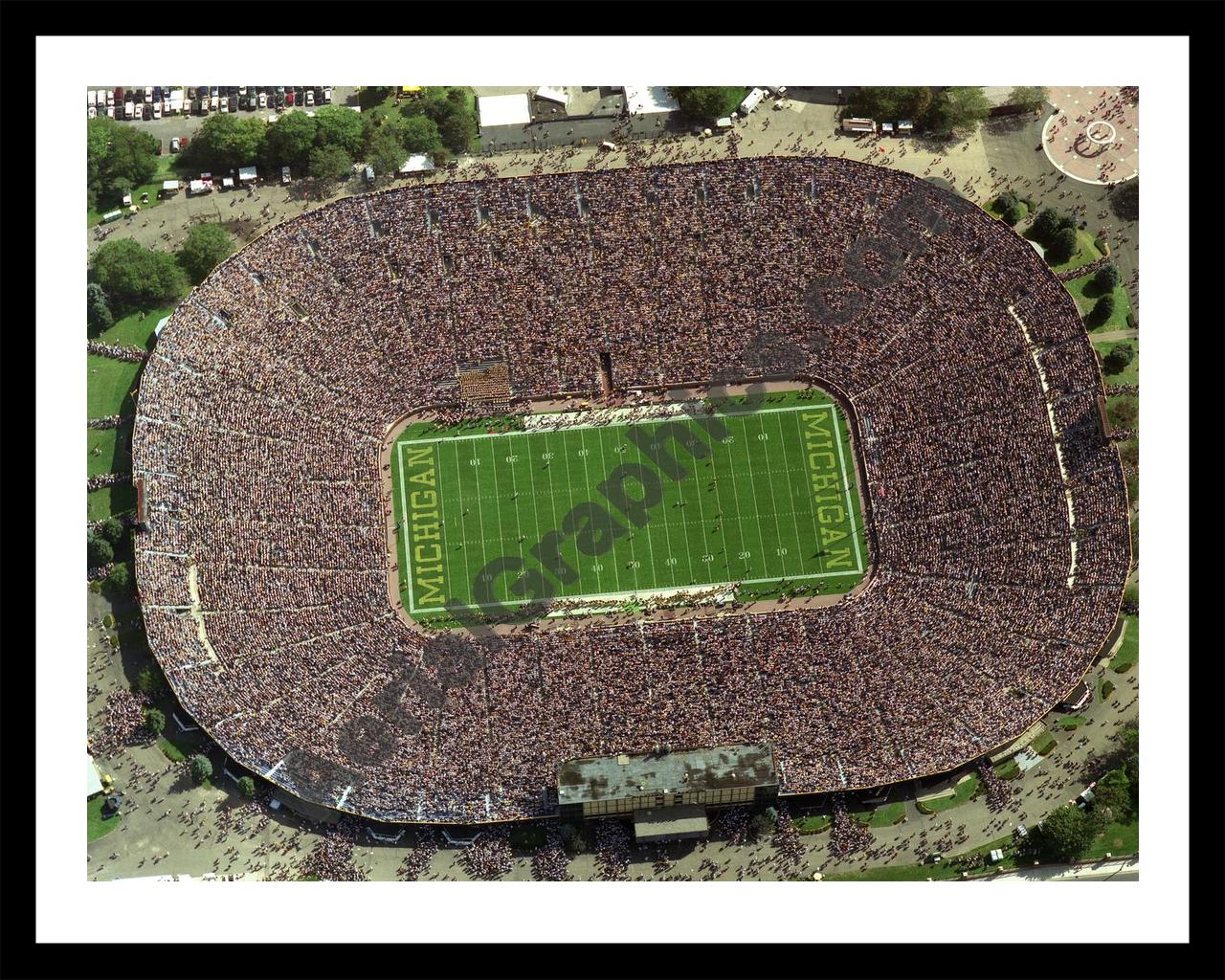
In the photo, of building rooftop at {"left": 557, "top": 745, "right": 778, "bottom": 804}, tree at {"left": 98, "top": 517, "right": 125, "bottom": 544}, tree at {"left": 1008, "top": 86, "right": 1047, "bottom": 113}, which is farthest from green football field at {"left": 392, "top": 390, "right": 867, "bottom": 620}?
tree at {"left": 1008, "top": 86, "right": 1047, "bottom": 113}

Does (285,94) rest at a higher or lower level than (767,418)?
higher

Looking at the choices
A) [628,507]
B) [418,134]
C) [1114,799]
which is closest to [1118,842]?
[1114,799]

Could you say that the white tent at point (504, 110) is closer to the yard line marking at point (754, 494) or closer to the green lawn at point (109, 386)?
the yard line marking at point (754, 494)

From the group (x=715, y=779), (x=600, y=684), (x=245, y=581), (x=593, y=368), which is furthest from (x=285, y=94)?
(x=715, y=779)

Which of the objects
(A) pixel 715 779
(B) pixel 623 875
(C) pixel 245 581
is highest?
(C) pixel 245 581

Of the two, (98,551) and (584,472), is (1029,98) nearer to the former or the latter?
(584,472)

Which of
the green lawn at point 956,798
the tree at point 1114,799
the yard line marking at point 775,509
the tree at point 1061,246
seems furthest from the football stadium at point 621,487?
the tree at point 1114,799

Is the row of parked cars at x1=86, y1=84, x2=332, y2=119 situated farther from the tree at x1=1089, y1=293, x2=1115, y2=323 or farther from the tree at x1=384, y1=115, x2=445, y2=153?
the tree at x1=1089, y1=293, x2=1115, y2=323

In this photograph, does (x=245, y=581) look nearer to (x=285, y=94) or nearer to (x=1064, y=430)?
(x=285, y=94)
